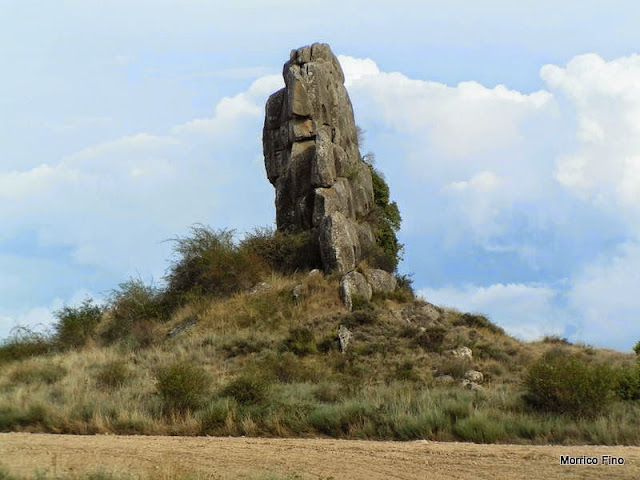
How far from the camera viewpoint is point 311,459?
1183cm

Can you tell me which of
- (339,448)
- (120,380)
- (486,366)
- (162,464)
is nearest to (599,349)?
(486,366)

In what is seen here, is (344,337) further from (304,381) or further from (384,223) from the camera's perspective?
(384,223)

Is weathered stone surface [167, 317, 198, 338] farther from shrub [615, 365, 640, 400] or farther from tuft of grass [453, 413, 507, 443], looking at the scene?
shrub [615, 365, 640, 400]

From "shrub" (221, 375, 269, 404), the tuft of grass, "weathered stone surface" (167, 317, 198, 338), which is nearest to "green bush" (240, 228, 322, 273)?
"weathered stone surface" (167, 317, 198, 338)

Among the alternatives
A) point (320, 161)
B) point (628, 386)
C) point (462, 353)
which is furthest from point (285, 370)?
point (320, 161)

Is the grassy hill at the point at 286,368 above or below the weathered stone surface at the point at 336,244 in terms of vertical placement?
below

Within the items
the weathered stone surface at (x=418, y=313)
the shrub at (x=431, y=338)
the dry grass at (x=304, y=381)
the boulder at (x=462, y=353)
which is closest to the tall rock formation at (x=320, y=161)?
the dry grass at (x=304, y=381)

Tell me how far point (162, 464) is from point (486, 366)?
15.1 meters

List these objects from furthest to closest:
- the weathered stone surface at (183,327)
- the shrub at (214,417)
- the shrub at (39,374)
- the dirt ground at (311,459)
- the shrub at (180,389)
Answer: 1. the weathered stone surface at (183,327)
2. the shrub at (39,374)
3. the shrub at (180,389)
4. the shrub at (214,417)
5. the dirt ground at (311,459)

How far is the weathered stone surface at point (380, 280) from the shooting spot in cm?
3066

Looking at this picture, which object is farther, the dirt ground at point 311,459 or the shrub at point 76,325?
the shrub at point 76,325

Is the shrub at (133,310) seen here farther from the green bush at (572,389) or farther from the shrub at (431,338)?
the green bush at (572,389)

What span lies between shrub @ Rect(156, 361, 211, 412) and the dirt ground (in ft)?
10.8

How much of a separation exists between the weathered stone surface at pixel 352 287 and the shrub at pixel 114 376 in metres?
9.25
